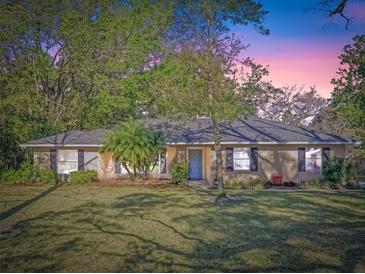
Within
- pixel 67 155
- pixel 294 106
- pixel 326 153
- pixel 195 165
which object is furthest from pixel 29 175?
pixel 294 106

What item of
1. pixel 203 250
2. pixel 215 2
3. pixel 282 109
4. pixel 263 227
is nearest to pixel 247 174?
pixel 215 2

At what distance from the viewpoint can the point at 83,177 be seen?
21.3 metres

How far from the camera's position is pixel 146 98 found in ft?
91.9

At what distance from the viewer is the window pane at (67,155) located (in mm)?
23359

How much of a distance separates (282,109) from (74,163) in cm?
3266

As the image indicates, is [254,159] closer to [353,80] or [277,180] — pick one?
[277,180]

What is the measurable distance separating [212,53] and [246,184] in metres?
8.06

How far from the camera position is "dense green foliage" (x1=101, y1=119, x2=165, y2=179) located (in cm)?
1905

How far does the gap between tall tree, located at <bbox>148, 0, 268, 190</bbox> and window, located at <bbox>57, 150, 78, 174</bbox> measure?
1065cm

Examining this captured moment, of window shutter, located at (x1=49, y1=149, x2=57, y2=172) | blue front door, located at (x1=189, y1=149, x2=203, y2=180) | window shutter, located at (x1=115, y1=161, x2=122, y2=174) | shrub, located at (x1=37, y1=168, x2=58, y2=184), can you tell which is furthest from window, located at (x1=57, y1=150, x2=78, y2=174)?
blue front door, located at (x1=189, y1=149, x2=203, y2=180)

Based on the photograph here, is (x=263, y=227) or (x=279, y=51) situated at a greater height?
(x=279, y=51)

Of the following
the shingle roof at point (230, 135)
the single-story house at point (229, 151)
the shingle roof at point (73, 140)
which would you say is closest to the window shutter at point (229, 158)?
the single-story house at point (229, 151)

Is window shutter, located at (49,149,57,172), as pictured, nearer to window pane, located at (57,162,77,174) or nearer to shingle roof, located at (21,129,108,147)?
window pane, located at (57,162,77,174)

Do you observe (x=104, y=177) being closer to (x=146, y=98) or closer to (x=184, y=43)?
(x=146, y=98)
